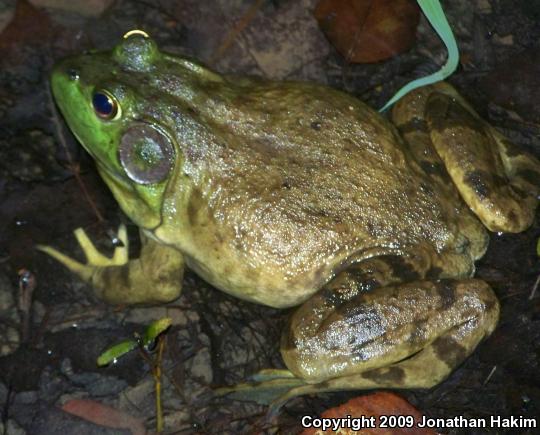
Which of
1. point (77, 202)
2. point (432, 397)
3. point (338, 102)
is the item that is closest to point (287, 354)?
point (432, 397)

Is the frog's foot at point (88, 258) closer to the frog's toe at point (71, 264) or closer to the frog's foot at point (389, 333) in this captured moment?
the frog's toe at point (71, 264)

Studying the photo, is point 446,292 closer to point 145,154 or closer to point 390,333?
point 390,333

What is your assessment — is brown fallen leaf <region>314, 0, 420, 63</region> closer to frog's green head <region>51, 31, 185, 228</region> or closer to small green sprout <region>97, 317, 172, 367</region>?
frog's green head <region>51, 31, 185, 228</region>

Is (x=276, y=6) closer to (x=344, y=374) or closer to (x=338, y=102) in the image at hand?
(x=338, y=102)

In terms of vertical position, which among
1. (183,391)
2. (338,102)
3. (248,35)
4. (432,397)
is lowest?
(183,391)

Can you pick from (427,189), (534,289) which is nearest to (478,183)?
(427,189)

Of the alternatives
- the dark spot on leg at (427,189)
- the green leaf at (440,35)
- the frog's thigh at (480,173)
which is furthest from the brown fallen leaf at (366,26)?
the dark spot on leg at (427,189)
